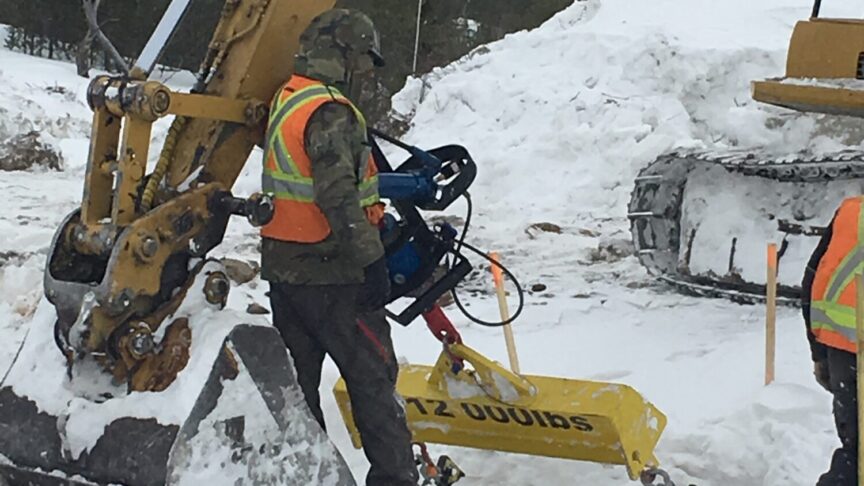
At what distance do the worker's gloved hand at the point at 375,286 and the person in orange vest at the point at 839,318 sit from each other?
5.03ft

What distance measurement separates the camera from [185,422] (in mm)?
3848

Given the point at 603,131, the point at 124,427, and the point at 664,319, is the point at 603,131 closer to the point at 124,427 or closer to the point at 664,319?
the point at 664,319

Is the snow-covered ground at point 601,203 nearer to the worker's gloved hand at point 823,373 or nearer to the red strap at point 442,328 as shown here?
the red strap at point 442,328

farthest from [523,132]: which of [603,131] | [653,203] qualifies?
[653,203]

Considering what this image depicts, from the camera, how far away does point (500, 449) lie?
207 inches

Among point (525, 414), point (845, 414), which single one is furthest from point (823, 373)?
point (525, 414)

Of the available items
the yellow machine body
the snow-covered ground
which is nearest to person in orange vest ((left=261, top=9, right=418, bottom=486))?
the snow-covered ground

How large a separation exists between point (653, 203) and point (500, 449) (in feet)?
11.5

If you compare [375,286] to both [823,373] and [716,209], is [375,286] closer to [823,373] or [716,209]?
[823,373]

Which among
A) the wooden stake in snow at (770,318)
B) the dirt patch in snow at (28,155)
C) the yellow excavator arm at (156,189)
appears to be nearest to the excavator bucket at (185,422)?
the yellow excavator arm at (156,189)

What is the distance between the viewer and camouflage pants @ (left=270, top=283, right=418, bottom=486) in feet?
14.6

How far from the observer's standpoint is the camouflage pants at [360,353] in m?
4.45

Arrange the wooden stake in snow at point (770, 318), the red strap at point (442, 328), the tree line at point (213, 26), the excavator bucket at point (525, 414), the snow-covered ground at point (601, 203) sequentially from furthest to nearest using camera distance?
the tree line at point (213, 26) < the wooden stake in snow at point (770, 318) < the snow-covered ground at point (601, 203) < the red strap at point (442, 328) < the excavator bucket at point (525, 414)

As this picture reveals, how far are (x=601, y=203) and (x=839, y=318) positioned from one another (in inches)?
324
